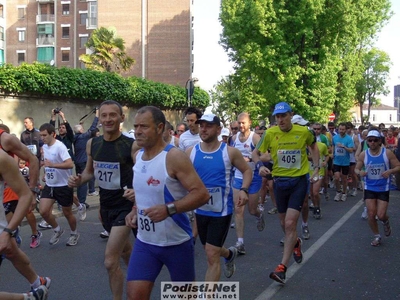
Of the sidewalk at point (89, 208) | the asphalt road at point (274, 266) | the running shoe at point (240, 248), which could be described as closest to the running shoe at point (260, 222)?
the asphalt road at point (274, 266)

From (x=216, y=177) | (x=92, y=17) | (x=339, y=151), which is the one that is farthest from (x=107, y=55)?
(x=216, y=177)

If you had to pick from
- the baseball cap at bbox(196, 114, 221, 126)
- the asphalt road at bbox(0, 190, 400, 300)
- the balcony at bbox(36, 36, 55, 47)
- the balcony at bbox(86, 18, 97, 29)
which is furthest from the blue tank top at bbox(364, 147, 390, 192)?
the balcony at bbox(36, 36, 55, 47)

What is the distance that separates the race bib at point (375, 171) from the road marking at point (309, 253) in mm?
1260

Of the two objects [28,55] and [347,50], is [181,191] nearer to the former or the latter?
[347,50]

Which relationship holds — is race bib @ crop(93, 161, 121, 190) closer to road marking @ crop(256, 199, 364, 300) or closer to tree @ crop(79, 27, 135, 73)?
road marking @ crop(256, 199, 364, 300)

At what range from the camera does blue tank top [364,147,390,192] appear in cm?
892

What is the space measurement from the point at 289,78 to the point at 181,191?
31.0m

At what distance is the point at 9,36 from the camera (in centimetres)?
5934

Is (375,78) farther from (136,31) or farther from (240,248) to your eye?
(240,248)

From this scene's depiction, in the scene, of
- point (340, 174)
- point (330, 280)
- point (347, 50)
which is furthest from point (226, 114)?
point (330, 280)

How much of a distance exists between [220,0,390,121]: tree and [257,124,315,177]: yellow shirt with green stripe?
26.9m

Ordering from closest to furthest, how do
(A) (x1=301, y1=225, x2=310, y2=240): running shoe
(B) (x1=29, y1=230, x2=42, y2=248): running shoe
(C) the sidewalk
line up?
(B) (x1=29, y1=230, x2=42, y2=248): running shoe
(A) (x1=301, y1=225, x2=310, y2=240): running shoe
(C) the sidewalk

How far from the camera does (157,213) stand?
3787 mm

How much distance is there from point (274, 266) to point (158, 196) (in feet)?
12.2
